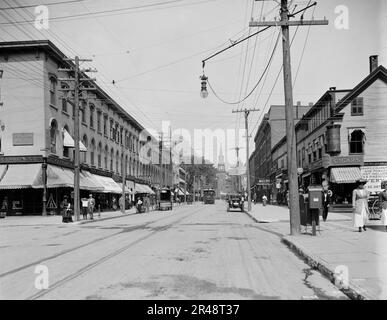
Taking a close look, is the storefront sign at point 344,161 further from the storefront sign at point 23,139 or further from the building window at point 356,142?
the storefront sign at point 23,139

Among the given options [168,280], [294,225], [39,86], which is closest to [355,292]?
[168,280]

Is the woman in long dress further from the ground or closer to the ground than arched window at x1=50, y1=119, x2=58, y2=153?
closer to the ground

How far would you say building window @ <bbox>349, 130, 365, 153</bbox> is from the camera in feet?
124

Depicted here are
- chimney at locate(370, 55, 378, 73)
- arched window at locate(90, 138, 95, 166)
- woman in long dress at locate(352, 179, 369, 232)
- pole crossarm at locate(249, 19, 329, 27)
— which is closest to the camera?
woman in long dress at locate(352, 179, 369, 232)

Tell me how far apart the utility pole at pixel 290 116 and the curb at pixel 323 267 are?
1329 millimetres

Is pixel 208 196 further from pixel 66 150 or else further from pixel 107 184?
pixel 66 150

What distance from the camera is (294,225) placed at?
644 inches

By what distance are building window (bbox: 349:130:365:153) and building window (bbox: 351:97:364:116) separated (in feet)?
4.79

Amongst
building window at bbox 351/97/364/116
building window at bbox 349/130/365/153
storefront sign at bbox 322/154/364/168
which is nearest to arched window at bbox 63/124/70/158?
storefront sign at bbox 322/154/364/168

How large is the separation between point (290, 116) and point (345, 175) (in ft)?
74.2

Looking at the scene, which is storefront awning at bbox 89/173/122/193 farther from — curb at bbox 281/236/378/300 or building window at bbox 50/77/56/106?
curb at bbox 281/236/378/300
